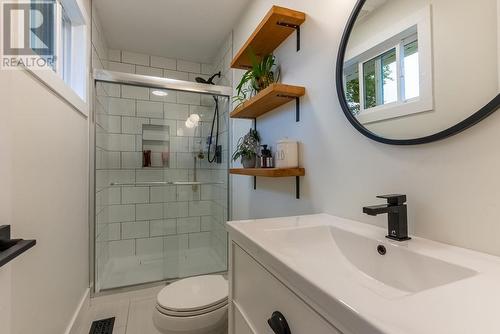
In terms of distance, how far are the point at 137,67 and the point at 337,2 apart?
2.43 metres

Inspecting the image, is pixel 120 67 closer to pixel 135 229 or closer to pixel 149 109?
pixel 149 109

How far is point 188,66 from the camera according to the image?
3.02m

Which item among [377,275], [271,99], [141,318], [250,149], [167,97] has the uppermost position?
[167,97]

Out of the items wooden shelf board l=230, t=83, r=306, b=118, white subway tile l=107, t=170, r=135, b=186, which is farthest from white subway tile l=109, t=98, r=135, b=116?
wooden shelf board l=230, t=83, r=306, b=118

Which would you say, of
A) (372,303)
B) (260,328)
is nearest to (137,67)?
(260,328)

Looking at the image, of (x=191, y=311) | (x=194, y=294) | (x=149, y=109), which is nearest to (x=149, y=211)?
(x=149, y=109)

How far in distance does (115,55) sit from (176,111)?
979mm

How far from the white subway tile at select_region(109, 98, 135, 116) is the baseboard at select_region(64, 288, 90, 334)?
1533 millimetres

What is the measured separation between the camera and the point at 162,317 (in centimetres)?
123

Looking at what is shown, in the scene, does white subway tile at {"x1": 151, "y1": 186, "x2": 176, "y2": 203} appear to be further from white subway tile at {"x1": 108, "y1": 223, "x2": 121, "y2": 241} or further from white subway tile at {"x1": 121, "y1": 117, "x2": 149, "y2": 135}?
white subway tile at {"x1": 121, "y1": 117, "x2": 149, "y2": 135}

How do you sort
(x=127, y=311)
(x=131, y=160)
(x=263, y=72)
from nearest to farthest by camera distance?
(x=263, y=72) → (x=127, y=311) → (x=131, y=160)

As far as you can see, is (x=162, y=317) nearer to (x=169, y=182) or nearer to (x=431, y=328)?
(x=431, y=328)

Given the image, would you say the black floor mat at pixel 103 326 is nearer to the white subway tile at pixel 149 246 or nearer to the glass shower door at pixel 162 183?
the glass shower door at pixel 162 183

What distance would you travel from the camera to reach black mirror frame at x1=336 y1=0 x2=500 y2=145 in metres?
0.59
